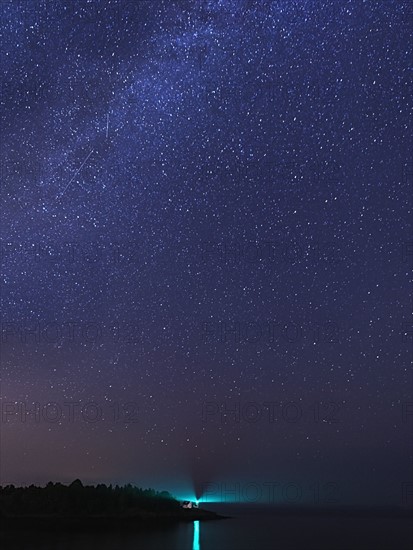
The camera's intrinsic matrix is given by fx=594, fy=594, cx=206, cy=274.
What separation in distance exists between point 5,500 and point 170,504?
167 feet

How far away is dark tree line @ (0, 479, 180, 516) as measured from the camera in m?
104

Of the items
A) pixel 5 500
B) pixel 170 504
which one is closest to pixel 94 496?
pixel 5 500

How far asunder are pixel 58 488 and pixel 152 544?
4550 cm

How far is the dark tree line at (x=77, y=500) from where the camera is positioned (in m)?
104

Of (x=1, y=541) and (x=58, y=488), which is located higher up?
(x=58, y=488)

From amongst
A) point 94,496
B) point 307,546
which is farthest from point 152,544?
point 94,496

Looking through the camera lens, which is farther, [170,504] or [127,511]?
[170,504]

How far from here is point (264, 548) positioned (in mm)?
84000

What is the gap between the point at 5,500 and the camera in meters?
104

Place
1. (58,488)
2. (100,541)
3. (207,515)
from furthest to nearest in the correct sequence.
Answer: (207,515) < (58,488) < (100,541)

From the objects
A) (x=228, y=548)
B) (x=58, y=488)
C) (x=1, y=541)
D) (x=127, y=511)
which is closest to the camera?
(x=1, y=541)

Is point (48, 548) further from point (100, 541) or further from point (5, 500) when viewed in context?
point (5, 500)

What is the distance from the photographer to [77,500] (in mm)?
113812

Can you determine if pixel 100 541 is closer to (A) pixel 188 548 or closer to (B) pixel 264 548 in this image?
(A) pixel 188 548
